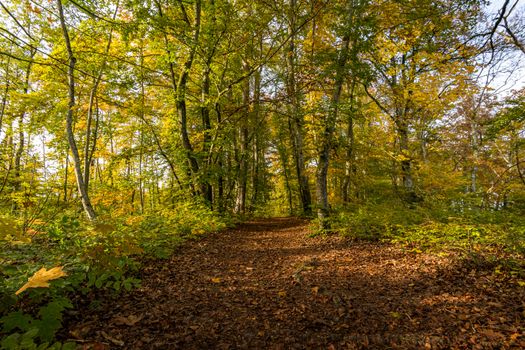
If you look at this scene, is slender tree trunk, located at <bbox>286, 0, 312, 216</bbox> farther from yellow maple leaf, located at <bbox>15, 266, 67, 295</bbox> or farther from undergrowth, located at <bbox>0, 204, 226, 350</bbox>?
yellow maple leaf, located at <bbox>15, 266, 67, 295</bbox>

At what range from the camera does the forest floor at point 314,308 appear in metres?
2.40

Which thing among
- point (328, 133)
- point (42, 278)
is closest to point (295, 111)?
point (328, 133)

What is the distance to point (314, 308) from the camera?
3.08 metres

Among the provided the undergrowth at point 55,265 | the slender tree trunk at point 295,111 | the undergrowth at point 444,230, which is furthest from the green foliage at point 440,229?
the undergrowth at point 55,265

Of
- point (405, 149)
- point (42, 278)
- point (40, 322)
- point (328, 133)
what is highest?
point (328, 133)

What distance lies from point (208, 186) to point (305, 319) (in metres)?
8.01

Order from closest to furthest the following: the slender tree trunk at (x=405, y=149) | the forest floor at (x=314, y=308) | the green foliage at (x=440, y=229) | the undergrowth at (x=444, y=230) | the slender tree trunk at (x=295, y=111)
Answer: the forest floor at (x=314, y=308), the undergrowth at (x=444, y=230), the green foliage at (x=440, y=229), the slender tree trunk at (x=295, y=111), the slender tree trunk at (x=405, y=149)

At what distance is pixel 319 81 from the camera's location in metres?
8.52

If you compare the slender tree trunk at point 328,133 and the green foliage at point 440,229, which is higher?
the slender tree trunk at point 328,133

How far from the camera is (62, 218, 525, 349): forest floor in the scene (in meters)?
2.40

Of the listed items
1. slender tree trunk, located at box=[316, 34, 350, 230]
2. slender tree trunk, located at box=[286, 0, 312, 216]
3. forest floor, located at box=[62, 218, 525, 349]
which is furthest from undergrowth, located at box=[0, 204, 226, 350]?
slender tree trunk, located at box=[286, 0, 312, 216]

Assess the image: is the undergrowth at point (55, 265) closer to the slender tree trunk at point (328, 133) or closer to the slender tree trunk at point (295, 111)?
the slender tree trunk at point (328, 133)

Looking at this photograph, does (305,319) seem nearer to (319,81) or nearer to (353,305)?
(353,305)

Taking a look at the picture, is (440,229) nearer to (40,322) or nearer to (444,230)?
(444,230)
